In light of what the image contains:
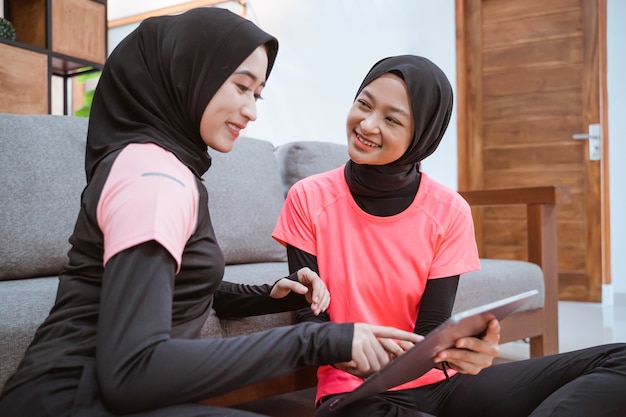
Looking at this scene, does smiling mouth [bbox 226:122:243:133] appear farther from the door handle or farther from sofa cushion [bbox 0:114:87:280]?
the door handle

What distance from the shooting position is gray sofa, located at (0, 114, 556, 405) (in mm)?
1303

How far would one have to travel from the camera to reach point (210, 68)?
0.82 m

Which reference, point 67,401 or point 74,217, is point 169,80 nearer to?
point 67,401

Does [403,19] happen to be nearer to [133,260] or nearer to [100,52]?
[100,52]

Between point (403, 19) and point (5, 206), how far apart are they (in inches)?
141

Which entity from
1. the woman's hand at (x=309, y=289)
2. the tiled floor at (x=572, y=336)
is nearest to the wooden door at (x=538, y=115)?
the tiled floor at (x=572, y=336)

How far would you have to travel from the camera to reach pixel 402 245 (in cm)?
122

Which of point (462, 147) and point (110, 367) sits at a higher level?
point (462, 147)

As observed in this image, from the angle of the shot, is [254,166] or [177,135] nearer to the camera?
[177,135]

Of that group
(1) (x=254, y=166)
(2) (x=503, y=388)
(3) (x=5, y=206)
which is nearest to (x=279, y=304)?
(2) (x=503, y=388)

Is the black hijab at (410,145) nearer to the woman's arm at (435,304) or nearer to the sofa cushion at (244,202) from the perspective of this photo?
the woman's arm at (435,304)

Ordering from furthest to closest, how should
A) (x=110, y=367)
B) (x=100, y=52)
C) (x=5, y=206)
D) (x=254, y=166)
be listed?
(x=100, y=52) → (x=254, y=166) → (x=5, y=206) → (x=110, y=367)

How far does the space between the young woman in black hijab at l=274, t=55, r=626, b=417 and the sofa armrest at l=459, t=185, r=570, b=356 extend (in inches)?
40.2

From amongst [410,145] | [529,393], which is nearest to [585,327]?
[529,393]
